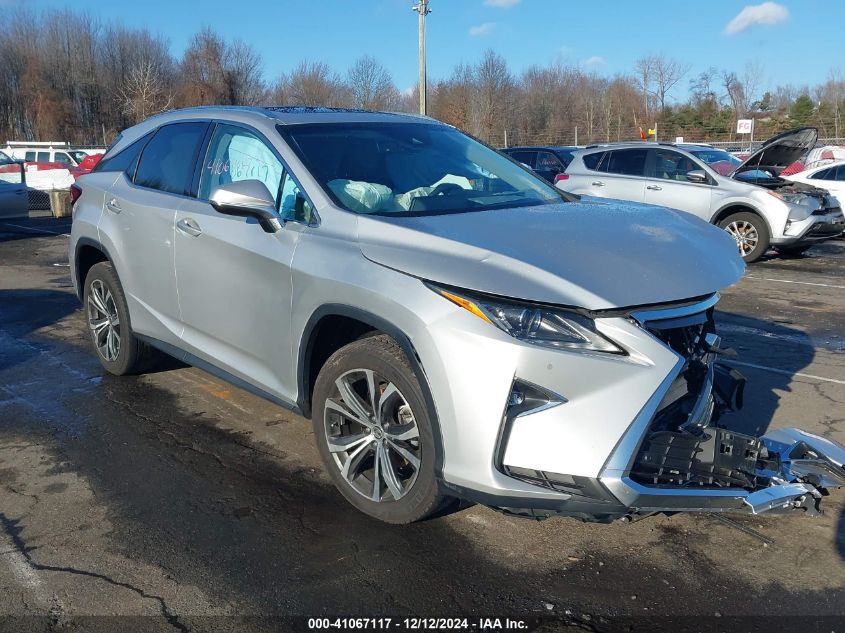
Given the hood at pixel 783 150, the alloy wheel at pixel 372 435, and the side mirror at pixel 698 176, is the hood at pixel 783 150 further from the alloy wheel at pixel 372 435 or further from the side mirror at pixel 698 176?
the alloy wheel at pixel 372 435

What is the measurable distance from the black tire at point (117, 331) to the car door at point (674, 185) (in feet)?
29.8

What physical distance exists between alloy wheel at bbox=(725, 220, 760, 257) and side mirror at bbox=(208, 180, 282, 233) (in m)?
9.90

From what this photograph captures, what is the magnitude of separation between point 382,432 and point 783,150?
399 inches

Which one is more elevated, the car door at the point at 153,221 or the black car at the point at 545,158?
the black car at the point at 545,158

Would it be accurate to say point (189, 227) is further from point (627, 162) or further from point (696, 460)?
point (627, 162)

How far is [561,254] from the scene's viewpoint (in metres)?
3.06

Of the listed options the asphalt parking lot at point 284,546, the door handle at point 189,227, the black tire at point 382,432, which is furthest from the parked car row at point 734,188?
the black tire at point 382,432

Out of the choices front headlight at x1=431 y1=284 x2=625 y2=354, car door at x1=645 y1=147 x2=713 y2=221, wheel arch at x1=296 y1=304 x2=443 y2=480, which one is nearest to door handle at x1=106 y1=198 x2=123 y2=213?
wheel arch at x1=296 y1=304 x2=443 y2=480

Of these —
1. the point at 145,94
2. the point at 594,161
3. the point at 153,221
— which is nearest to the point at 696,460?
the point at 153,221

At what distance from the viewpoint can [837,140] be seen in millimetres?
38062

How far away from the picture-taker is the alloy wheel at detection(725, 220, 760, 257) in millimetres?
11953

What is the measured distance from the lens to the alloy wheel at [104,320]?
5.57m

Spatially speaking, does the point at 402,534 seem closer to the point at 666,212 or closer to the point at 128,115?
the point at 666,212

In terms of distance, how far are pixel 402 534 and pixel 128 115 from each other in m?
57.1
